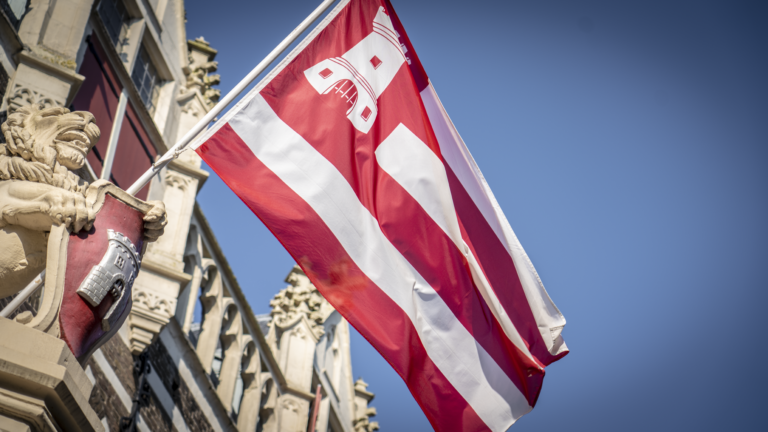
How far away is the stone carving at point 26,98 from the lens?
8297 millimetres

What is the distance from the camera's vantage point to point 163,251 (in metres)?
11.9

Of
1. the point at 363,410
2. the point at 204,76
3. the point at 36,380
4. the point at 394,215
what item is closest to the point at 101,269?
the point at 36,380

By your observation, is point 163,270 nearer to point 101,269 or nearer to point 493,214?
point 493,214

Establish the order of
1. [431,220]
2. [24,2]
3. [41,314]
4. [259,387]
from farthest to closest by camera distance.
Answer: [259,387] → [24,2] → [431,220] → [41,314]

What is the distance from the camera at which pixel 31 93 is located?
8.46m

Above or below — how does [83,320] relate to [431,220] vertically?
below

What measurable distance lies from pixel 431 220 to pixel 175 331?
21.5 feet

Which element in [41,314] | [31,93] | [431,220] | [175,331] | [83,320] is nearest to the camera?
[41,314]

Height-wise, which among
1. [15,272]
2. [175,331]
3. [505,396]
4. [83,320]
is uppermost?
[175,331]

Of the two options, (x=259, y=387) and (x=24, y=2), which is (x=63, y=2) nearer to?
(x=24, y=2)

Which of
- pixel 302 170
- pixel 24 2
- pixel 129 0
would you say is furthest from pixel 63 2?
pixel 302 170

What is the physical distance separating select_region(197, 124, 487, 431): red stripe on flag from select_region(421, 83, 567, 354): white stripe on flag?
51.7 inches

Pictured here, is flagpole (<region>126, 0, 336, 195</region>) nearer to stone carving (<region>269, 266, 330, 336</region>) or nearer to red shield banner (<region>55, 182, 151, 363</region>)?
red shield banner (<region>55, 182, 151, 363</region>)

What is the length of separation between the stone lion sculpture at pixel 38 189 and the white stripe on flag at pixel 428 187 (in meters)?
2.75
